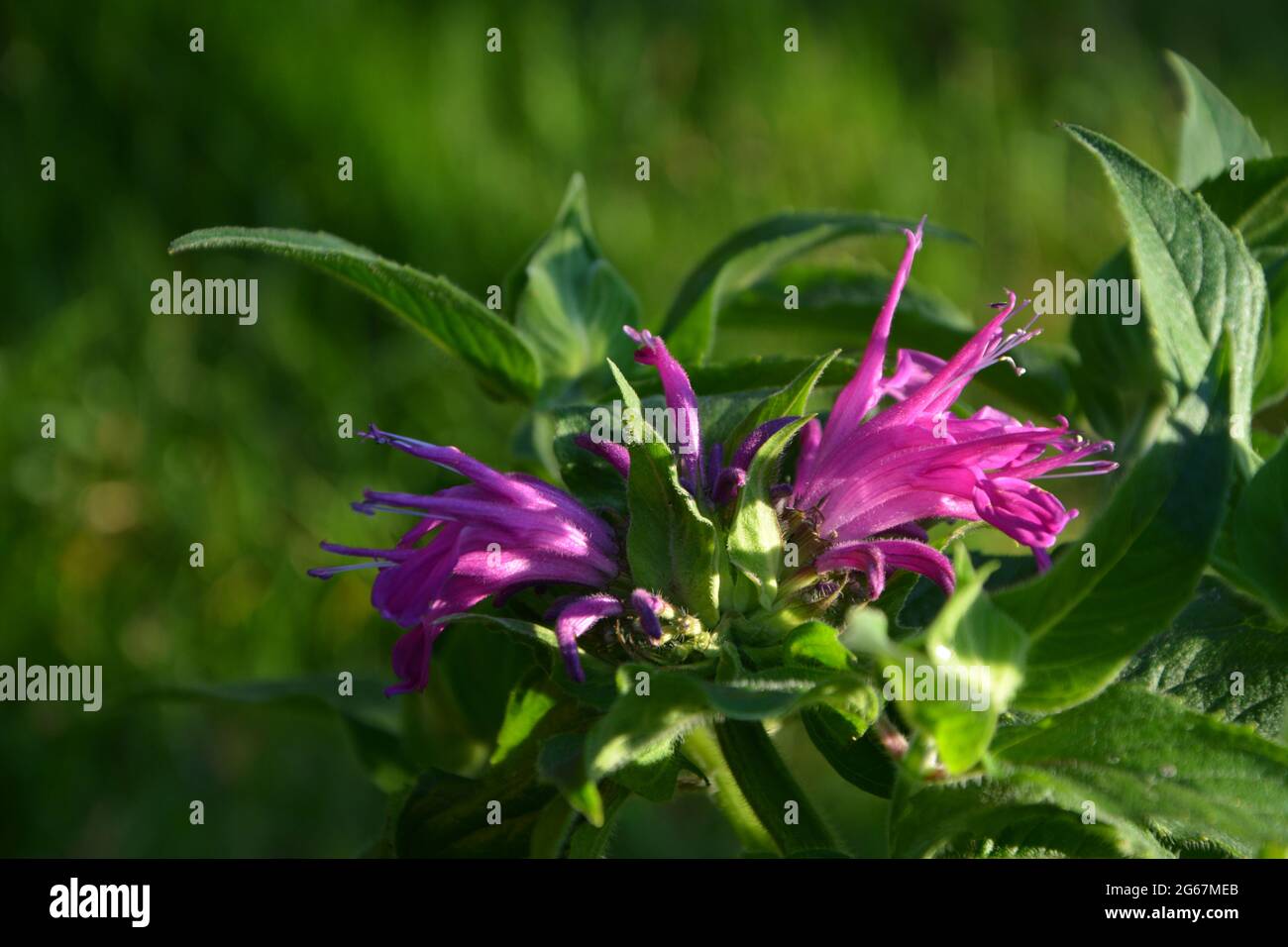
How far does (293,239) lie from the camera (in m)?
0.76

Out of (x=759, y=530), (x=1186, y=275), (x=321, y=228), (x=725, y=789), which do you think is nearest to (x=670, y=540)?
(x=759, y=530)

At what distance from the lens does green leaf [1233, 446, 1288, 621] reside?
0.68 m

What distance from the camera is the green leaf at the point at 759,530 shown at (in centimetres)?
69

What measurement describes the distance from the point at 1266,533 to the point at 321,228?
89.8 inches

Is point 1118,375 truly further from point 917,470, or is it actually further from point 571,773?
point 571,773

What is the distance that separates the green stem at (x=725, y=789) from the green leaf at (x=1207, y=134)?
460mm

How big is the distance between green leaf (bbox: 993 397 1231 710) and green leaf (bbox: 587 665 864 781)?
85 millimetres

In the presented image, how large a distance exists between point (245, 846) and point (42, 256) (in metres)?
1.28

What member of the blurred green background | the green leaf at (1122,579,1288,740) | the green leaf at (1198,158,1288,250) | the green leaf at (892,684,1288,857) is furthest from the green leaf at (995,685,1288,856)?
the blurred green background

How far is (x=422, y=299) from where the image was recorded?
2.72 ft

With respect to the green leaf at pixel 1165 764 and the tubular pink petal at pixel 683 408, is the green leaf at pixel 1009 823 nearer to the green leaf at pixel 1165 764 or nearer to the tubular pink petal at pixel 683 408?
the green leaf at pixel 1165 764

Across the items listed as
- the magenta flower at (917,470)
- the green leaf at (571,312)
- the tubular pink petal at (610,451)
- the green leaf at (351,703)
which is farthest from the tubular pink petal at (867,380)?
the green leaf at (351,703)

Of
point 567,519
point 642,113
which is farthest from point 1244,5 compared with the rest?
point 567,519

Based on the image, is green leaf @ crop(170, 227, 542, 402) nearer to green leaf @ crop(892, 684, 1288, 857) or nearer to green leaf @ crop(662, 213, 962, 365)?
green leaf @ crop(662, 213, 962, 365)
